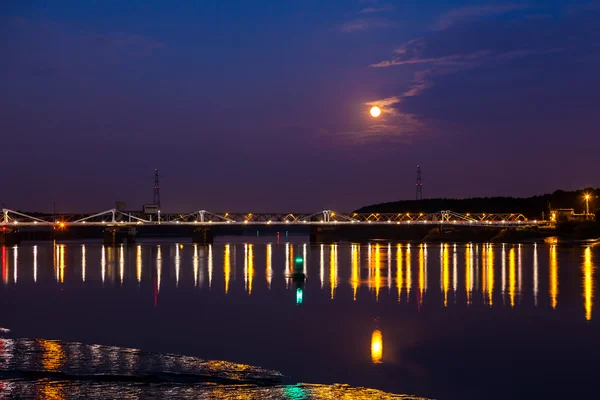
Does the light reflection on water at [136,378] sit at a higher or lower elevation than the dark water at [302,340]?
higher

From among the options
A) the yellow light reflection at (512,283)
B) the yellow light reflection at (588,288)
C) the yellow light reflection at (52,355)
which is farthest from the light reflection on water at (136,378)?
the yellow light reflection at (512,283)

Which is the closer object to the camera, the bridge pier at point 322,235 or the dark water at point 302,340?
the dark water at point 302,340

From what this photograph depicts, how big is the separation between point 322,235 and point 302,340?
14487 cm

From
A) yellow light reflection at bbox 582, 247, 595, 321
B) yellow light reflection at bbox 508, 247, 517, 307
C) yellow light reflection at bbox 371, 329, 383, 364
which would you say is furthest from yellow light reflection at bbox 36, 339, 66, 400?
yellow light reflection at bbox 508, 247, 517, 307

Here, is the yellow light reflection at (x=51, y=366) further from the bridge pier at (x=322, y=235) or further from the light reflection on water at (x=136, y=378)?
the bridge pier at (x=322, y=235)

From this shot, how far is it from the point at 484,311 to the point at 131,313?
1285 centimetres

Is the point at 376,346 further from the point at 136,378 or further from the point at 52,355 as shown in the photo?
the point at 52,355

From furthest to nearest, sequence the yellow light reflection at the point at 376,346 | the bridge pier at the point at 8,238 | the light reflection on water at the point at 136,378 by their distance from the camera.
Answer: the bridge pier at the point at 8,238
the yellow light reflection at the point at 376,346
the light reflection on water at the point at 136,378

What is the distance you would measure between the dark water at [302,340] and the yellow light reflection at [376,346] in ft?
0.28

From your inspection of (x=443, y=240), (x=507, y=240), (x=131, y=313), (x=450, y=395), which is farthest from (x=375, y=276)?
(x=443, y=240)

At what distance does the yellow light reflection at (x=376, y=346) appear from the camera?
677 inches

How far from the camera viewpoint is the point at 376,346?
1900 centimetres

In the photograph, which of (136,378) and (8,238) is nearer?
(136,378)

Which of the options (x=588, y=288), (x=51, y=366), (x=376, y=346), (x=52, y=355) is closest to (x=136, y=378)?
(x=51, y=366)
